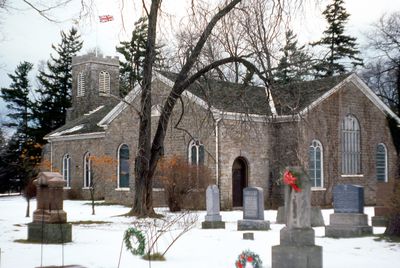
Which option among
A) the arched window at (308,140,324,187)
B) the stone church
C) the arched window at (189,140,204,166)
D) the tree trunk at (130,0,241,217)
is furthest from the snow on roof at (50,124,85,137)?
the tree trunk at (130,0,241,217)

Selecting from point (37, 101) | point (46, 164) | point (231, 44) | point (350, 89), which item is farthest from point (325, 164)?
point (37, 101)

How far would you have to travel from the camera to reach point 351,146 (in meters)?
32.1

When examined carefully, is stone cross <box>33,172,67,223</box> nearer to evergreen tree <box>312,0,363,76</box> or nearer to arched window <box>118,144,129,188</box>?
arched window <box>118,144,129,188</box>

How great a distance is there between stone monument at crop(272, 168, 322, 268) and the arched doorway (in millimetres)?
17808

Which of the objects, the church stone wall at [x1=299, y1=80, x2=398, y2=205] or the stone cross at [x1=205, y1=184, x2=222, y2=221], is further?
the church stone wall at [x1=299, y1=80, x2=398, y2=205]

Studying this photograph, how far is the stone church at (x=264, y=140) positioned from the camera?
28219mm

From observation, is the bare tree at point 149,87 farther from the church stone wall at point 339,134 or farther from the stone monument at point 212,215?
the church stone wall at point 339,134

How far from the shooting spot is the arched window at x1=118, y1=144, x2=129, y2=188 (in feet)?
111

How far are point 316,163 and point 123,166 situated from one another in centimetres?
1078

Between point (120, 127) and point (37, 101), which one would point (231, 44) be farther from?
point (37, 101)

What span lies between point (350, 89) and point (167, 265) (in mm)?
23437

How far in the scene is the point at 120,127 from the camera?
33812mm

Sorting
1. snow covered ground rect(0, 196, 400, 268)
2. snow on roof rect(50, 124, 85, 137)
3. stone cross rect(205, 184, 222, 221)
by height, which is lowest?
snow covered ground rect(0, 196, 400, 268)

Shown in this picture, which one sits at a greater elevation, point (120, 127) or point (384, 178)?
point (120, 127)
